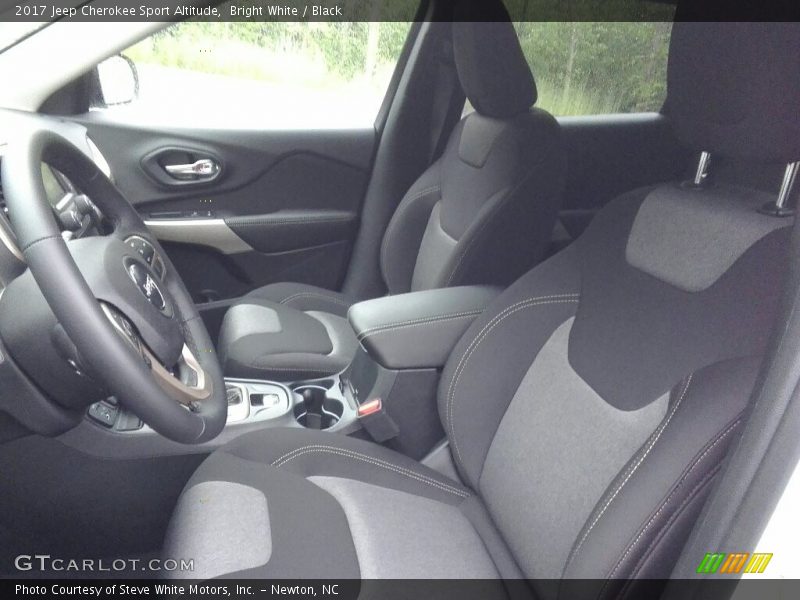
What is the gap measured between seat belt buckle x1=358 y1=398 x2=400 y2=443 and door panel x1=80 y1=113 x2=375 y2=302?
852 mm

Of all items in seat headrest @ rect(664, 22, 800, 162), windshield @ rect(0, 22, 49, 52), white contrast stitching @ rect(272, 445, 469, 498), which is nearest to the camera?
seat headrest @ rect(664, 22, 800, 162)

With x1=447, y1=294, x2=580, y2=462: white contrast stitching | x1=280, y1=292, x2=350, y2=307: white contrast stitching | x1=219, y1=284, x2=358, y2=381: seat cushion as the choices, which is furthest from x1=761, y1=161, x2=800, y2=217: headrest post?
x1=280, y1=292, x2=350, y2=307: white contrast stitching

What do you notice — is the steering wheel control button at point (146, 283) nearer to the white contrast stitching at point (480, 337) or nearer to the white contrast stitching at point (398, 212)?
the white contrast stitching at point (480, 337)

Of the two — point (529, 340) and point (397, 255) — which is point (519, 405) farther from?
point (397, 255)

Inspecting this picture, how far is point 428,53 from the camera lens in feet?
6.86

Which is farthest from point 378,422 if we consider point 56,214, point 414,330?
point 56,214

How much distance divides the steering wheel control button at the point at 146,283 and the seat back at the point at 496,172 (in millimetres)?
771

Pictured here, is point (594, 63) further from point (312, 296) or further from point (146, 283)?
point (146, 283)

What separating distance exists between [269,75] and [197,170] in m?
0.33

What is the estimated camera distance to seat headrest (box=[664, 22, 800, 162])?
791 mm

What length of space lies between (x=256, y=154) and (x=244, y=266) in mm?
326

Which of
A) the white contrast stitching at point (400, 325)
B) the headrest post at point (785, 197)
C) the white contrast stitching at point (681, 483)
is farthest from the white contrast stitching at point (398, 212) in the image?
the white contrast stitching at point (681, 483)

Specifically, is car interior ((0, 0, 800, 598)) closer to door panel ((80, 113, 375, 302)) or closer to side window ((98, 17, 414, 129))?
door panel ((80, 113, 375, 302))

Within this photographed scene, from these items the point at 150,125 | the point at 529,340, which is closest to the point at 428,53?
the point at 150,125
